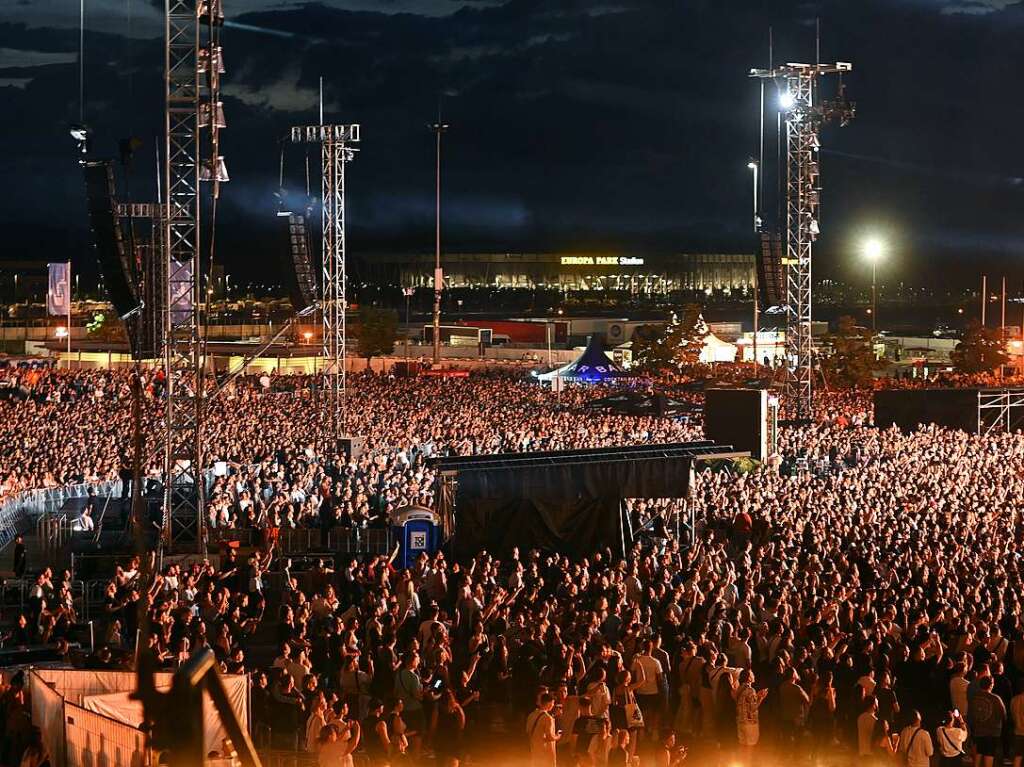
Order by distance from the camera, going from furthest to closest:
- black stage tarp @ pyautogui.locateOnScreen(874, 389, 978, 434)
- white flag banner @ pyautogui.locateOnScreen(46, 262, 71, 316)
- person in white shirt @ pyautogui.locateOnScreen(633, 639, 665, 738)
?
1. white flag banner @ pyautogui.locateOnScreen(46, 262, 71, 316)
2. black stage tarp @ pyautogui.locateOnScreen(874, 389, 978, 434)
3. person in white shirt @ pyautogui.locateOnScreen(633, 639, 665, 738)

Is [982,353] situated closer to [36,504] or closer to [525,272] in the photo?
[36,504]

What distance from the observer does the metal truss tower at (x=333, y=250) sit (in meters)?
28.4

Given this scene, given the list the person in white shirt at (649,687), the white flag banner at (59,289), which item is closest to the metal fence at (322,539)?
the person in white shirt at (649,687)

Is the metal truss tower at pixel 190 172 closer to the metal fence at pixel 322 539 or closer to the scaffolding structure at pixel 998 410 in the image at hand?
the metal fence at pixel 322 539

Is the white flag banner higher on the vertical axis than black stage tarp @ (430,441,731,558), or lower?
higher

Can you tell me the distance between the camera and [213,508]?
1858cm

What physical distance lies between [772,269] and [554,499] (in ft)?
55.9

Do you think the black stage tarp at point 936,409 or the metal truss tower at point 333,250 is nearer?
the metal truss tower at point 333,250

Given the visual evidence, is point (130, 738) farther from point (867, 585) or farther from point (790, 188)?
point (790, 188)

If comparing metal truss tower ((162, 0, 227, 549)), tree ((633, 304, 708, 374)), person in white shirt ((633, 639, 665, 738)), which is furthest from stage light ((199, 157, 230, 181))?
tree ((633, 304, 708, 374))

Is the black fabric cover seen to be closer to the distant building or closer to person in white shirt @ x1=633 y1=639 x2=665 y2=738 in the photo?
person in white shirt @ x1=633 y1=639 x2=665 y2=738

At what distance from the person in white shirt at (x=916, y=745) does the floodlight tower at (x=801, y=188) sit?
2237 centimetres

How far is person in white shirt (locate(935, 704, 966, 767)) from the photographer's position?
9.48m

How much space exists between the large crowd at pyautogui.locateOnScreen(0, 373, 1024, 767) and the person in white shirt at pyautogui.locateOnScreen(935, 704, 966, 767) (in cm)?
2
